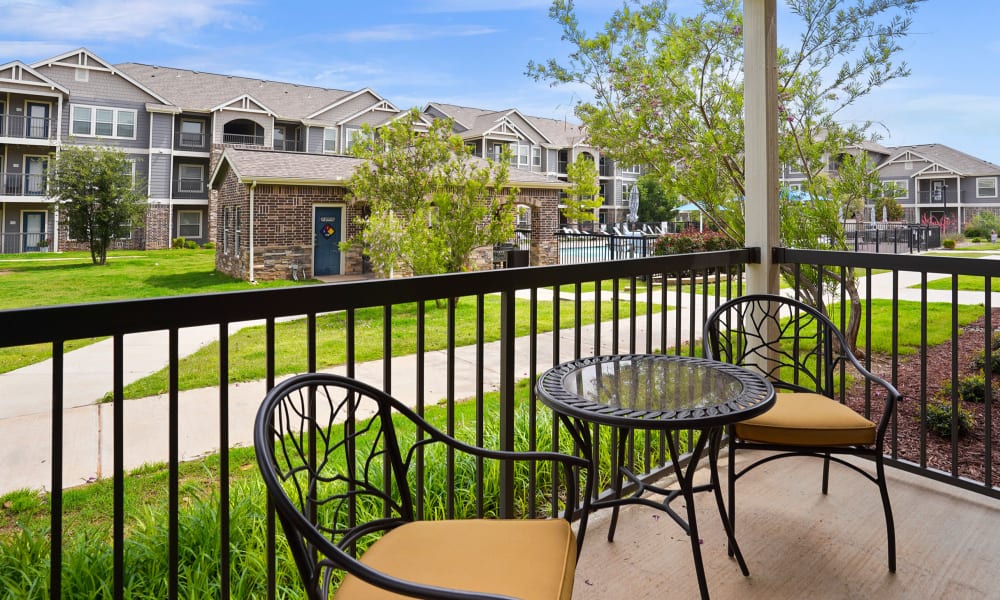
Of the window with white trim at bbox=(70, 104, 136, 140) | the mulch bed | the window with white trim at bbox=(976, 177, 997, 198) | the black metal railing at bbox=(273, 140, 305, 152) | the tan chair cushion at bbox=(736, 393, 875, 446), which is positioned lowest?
the mulch bed

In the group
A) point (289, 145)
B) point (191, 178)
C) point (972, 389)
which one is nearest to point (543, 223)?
point (289, 145)

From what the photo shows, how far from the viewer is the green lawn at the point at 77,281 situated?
24.2ft

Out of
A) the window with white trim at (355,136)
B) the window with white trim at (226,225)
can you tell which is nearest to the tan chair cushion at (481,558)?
the window with white trim at (355,136)

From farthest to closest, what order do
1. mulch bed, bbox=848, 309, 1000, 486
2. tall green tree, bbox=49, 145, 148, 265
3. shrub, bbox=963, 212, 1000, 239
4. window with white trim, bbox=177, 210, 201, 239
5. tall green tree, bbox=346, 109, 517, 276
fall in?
window with white trim, bbox=177, 210, 201, 239 < tall green tree, bbox=49, 145, 148, 265 < tall green tree, bbox=346, 109, 517, 276 < shrub, bbox=963, 212, 1000, 239 < mulch bed, bbox=848, 309, 1000, 486

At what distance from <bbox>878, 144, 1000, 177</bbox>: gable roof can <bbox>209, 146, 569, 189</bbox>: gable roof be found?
848 cm

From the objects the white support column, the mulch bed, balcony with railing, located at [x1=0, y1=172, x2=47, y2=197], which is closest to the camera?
the mulch bed

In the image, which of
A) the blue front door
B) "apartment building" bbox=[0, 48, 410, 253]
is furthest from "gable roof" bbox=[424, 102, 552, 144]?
the blue front door

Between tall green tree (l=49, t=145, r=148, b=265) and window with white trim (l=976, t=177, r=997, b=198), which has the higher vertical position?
tall green tree (l=49, t=145, r=148, b=265)

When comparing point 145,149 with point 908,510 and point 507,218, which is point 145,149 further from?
point 908,510

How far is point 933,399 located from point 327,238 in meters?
11.6

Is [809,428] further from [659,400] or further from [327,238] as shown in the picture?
[327,238]

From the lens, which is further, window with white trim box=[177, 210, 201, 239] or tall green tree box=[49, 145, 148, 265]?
window with white trim box=[177, 210, 201, 239]

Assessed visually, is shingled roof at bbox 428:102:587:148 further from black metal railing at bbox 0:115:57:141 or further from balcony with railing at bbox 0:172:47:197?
balcony with railing at bbox 0:172:47:197

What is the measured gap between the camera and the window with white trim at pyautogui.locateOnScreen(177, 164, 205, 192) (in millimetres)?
13500
